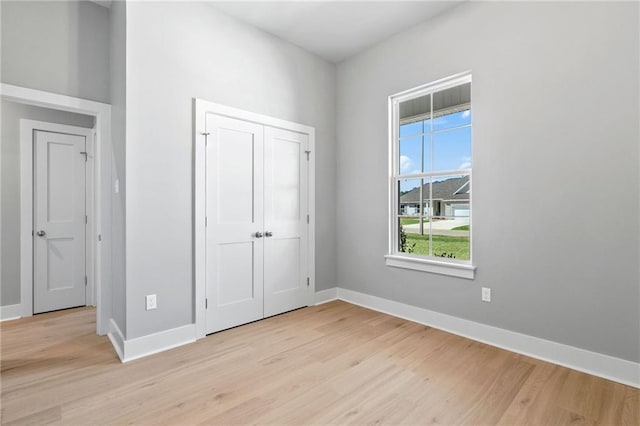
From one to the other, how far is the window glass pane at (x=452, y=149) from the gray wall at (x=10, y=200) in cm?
441

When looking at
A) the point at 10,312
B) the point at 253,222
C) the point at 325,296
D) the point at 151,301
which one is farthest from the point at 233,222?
the point at 10,312

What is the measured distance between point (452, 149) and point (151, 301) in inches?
120

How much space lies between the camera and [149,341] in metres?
2.59

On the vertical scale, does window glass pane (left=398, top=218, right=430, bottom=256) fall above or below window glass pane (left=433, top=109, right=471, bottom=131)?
below

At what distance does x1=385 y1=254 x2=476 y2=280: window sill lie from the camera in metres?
2.89

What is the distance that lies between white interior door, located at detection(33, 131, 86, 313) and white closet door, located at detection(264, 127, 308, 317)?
239cm

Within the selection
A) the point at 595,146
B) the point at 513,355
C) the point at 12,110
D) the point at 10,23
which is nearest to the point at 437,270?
the point at 513,355

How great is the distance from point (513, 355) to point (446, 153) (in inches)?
72.7

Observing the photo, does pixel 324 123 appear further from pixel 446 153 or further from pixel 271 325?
pixel 271 325

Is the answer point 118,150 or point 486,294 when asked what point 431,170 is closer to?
point 486,294

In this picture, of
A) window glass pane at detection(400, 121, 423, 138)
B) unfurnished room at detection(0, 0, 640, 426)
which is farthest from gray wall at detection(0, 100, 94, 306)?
window glass pane at detection(400, 121, 423, 138)

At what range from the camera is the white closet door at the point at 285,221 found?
3.45m

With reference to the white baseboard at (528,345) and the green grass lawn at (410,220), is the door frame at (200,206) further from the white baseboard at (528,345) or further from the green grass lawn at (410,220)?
the green grass lawn at (410,220)

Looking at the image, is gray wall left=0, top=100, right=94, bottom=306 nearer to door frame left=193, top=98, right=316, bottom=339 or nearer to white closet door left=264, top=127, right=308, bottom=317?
door frame left=193, top=98, right=316, bottom=339
